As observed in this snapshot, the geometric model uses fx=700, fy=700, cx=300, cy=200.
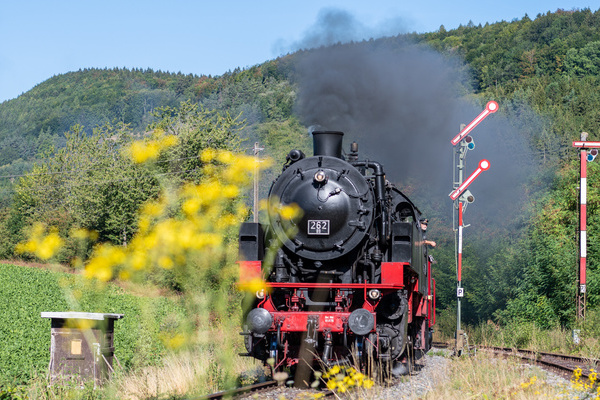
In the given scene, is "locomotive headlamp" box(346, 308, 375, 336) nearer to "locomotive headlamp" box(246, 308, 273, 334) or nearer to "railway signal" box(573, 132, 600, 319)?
→ "locomotive headlamp" box(246, 308, 273, 334)

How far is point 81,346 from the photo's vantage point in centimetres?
964

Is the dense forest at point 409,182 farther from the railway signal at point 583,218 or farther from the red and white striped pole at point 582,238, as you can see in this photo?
the red and white striped pole at point 582,238

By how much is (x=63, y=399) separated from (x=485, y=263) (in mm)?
28588

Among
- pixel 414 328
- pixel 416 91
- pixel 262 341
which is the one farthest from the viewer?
pixel 416 91

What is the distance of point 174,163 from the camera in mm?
25844

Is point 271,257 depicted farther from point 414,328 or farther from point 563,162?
point 563,162

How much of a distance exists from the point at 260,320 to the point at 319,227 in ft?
5.91

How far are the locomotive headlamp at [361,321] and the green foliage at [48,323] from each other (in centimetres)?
364

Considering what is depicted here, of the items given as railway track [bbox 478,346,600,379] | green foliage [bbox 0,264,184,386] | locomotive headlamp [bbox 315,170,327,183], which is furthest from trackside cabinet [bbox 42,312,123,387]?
railway track [bbox 478,346,600,379]

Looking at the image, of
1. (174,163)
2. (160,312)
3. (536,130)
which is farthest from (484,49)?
(160,312)

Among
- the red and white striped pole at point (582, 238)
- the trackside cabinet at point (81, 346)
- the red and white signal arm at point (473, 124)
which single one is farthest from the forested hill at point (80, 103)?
the trackside cabinet at point (81, 346)

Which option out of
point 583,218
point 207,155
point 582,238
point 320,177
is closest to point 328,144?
point 320,177

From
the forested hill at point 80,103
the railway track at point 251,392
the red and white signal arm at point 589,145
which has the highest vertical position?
the forested hill at point 80,103

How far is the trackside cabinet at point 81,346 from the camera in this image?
9.46 meters
